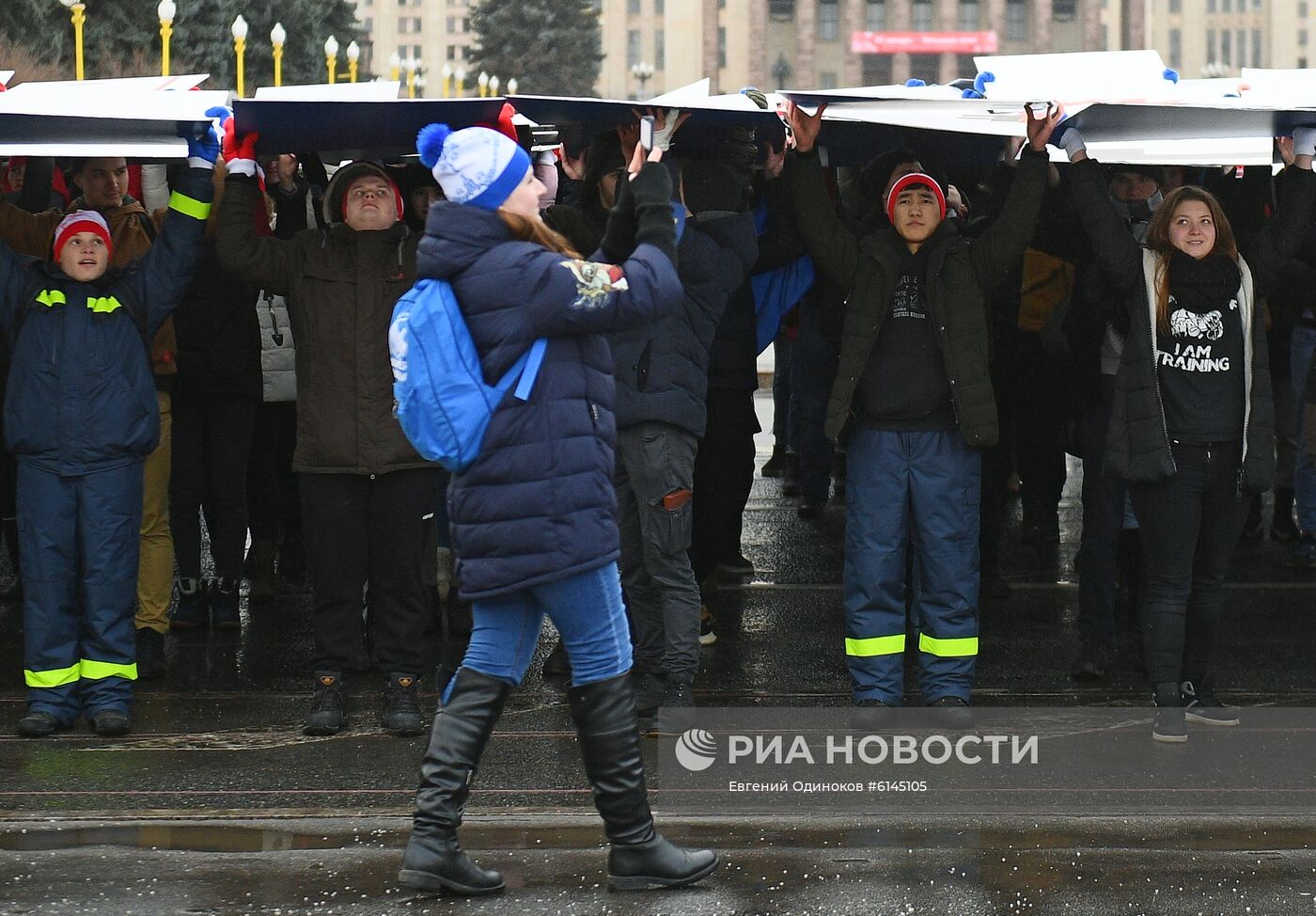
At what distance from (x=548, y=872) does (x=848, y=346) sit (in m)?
2.45

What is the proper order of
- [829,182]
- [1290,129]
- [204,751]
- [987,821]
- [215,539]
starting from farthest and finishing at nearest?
[215,539] < [829,182] < [1290,129] < [204,751] < [987,821]

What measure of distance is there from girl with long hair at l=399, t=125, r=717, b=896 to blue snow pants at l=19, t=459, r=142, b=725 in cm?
218

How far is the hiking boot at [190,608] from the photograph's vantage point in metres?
8.41

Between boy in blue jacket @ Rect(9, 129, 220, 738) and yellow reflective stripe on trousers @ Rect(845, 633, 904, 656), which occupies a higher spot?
boy in blue jacket @ Rect(9, 129, 220, 738)

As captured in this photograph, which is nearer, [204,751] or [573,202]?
[204,751]

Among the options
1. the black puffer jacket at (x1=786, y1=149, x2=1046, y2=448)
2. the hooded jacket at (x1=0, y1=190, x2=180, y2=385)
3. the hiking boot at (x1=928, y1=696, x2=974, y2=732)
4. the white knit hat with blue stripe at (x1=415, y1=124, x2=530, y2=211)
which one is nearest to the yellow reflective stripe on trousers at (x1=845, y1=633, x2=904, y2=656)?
the hiking boot at (x1=928, y1=696, x2=974, y2=732)

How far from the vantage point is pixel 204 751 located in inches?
251

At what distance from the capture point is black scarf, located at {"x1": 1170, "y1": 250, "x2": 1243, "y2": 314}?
21.5 ft

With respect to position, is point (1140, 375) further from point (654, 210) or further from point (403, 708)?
point (403, 708)

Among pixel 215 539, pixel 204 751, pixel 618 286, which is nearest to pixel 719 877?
pixel 618 286

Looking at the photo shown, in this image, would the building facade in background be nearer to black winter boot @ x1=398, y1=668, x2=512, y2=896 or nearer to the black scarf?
the black scarf

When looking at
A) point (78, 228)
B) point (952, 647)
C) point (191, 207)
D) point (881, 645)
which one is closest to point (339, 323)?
point (191, 207)

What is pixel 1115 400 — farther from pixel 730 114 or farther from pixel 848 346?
pixel 730 114

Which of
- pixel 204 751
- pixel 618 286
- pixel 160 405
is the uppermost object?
pixel 618 286
